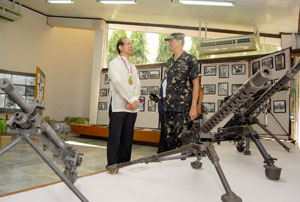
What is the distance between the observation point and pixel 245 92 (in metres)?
0.89

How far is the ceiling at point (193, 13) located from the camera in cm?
551

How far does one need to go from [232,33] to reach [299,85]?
3554 millimetres

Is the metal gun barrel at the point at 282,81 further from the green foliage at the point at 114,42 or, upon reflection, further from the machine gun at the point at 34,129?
the green foliage at the point at 114,42

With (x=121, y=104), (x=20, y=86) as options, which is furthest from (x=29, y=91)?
(x=121, y=104)

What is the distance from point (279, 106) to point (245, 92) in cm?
343

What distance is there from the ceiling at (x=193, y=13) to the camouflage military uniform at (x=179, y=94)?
13.3 ft

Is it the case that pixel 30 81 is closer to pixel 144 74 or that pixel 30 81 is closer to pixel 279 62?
pixel 144 74

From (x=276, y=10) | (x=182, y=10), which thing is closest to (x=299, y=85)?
(x=276, y=10)

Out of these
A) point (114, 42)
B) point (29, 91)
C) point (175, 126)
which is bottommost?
point (175, 126)

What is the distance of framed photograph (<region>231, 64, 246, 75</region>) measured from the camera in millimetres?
4344

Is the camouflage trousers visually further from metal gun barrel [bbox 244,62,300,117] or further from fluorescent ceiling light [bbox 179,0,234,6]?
fluorescent ceiling light [bbox 179,0,234,6]

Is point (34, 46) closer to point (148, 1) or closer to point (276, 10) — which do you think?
point (148, 1)

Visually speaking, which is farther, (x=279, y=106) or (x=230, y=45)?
(x=230, y=45)

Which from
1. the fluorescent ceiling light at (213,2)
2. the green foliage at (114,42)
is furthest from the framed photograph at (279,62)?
the green foliage at (114,42)
